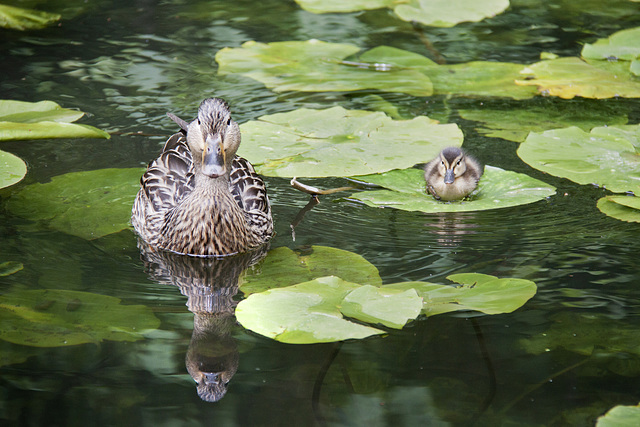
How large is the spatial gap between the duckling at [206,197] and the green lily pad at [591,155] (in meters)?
1.97

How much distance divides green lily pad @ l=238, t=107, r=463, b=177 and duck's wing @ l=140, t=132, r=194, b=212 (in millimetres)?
539

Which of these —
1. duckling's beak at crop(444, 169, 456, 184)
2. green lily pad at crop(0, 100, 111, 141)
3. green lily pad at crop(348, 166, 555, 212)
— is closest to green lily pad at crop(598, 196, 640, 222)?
green lily pad at crop(348, 166, 555, 212)

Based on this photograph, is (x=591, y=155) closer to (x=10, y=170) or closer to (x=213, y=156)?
(x=213, y=156)

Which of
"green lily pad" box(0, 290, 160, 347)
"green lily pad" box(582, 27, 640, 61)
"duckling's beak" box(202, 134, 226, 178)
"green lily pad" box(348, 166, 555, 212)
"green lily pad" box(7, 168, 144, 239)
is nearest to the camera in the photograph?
"green lily pad" box(0, 290, 160, 347)

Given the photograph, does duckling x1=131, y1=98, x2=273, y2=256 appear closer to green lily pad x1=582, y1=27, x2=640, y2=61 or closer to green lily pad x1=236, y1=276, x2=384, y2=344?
green lily pad x1=236, y1=276, x2=384, y2=344

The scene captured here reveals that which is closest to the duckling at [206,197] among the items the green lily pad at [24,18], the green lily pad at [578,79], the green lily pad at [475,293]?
the green lily pad at [475,293]

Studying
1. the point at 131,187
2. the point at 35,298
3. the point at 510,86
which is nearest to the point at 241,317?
the point at 35,298

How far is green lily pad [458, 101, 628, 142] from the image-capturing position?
6.16 metres

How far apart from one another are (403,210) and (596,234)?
1217 mm

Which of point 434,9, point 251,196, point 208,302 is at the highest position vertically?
point 434,9

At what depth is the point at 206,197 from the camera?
4.62 meters

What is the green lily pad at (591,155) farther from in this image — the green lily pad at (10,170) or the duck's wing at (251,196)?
the green lily pad at (10,170)

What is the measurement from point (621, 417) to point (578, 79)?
429 cm

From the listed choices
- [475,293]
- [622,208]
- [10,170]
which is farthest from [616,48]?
[10,170]
